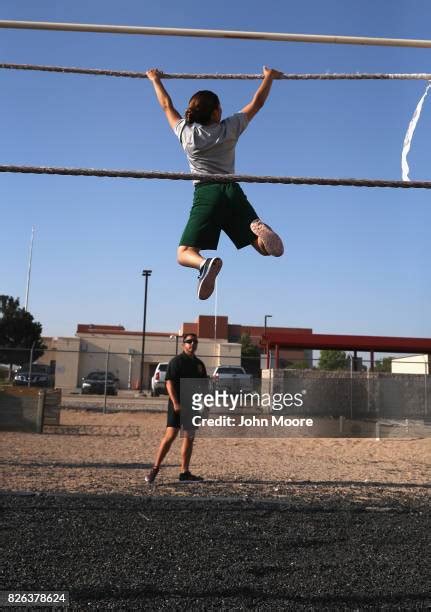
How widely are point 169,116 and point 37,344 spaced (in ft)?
126

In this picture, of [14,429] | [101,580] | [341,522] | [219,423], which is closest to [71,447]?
[14,429]

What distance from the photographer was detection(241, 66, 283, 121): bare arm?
3641mm

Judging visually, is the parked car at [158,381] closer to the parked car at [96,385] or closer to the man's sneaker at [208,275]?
the parked car at [96,385]

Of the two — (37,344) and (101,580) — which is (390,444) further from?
(37,344)

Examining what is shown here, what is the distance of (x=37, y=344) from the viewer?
132ft

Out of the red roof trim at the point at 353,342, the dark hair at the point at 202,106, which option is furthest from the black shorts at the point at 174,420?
the red roof trim at the point at 353,342

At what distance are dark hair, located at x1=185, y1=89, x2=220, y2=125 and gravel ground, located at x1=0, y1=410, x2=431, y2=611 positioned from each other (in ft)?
8.75

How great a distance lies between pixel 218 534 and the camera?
15.0ft

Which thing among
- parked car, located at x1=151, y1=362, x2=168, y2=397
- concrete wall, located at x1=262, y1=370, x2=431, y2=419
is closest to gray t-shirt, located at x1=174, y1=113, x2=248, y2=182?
concrete wall, located at x1=262, y1=370, x2=431, y2=419

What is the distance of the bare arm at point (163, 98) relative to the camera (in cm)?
368

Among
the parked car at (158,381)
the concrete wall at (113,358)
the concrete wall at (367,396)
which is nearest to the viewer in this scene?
the concrete wall at (367,396)

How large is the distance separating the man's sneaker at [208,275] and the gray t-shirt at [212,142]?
572 millimetres

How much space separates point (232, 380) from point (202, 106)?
1278 centimetres

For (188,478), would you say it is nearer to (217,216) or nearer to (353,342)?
(217,216)
